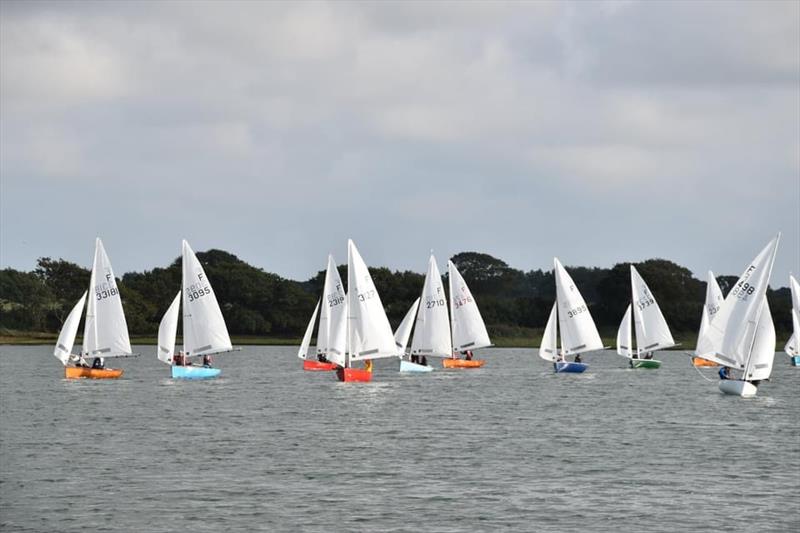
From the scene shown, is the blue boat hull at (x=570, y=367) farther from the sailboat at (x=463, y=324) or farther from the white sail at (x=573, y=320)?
the sailboat at (x=463, y=324)

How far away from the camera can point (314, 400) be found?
6481cm

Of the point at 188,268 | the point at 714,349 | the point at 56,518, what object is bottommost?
the point at 56,518

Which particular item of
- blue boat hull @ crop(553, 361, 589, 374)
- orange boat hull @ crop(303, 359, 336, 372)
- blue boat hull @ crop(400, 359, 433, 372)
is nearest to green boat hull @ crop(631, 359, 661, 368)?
blue boat hull @ crop(553, 361, 589, 374)

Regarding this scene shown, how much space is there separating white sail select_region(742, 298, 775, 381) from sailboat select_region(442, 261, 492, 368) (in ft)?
99.9

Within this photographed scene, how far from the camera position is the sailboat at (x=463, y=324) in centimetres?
9256

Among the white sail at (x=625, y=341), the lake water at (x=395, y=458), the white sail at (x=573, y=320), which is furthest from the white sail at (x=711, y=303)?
the lake water at (x=395, y=458)

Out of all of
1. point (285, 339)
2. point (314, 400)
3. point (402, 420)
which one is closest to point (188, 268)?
point (314, 400)

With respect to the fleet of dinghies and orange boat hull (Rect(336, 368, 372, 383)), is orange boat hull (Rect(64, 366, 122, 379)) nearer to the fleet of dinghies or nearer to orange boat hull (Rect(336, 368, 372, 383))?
the fleet of dinghies

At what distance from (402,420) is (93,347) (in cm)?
2903

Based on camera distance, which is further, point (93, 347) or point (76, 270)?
point (76, 270)

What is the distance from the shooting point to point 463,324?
9275cm

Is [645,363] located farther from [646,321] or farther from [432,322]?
[432,322]

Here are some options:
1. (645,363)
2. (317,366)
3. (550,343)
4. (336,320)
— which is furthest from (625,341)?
(336,320)

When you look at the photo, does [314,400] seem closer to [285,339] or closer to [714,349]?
[714,349]
